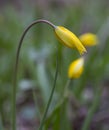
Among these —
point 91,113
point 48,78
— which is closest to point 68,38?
point 91,113

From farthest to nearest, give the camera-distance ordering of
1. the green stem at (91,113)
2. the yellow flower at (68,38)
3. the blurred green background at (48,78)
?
the blurred green background at (48,78) → the green stem at (91,113) → the yellow flower at (68,38)

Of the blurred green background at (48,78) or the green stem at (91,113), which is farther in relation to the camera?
the blurred green background at (48,78)

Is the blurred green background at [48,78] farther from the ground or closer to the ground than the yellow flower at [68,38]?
closer to the ground

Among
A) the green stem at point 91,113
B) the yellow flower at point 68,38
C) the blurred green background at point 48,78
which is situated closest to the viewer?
the yellow flower at point 68,38

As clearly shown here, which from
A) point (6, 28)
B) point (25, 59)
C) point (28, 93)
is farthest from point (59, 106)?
point (6, 28)

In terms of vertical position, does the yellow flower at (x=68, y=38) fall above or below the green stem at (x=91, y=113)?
above

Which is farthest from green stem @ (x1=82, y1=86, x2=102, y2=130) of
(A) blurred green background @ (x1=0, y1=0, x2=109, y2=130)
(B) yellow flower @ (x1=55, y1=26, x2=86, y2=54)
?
(B) yellow flower @ (x1=55, y1=26, x2=86, y2=54)

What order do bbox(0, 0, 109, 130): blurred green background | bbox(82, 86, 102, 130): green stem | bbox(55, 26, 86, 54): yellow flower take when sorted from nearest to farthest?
bbox(55, 26, 86, 54): yellow flower → bbox(82, 86, 102, 130): green stem → bbox(0, 0, 109, 130): blurred green background

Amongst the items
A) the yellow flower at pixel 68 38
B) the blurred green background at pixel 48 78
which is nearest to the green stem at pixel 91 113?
the blurred green background at pixel 48 78

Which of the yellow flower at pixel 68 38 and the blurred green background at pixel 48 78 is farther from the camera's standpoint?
the blurred green background at pixel 48 78

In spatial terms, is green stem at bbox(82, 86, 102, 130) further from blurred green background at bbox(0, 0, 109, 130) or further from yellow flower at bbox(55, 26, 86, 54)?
yellow flower at bbox(55, 26, 86, 54)

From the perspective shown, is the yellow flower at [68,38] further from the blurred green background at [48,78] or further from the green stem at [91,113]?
the green stem at [91,113]
